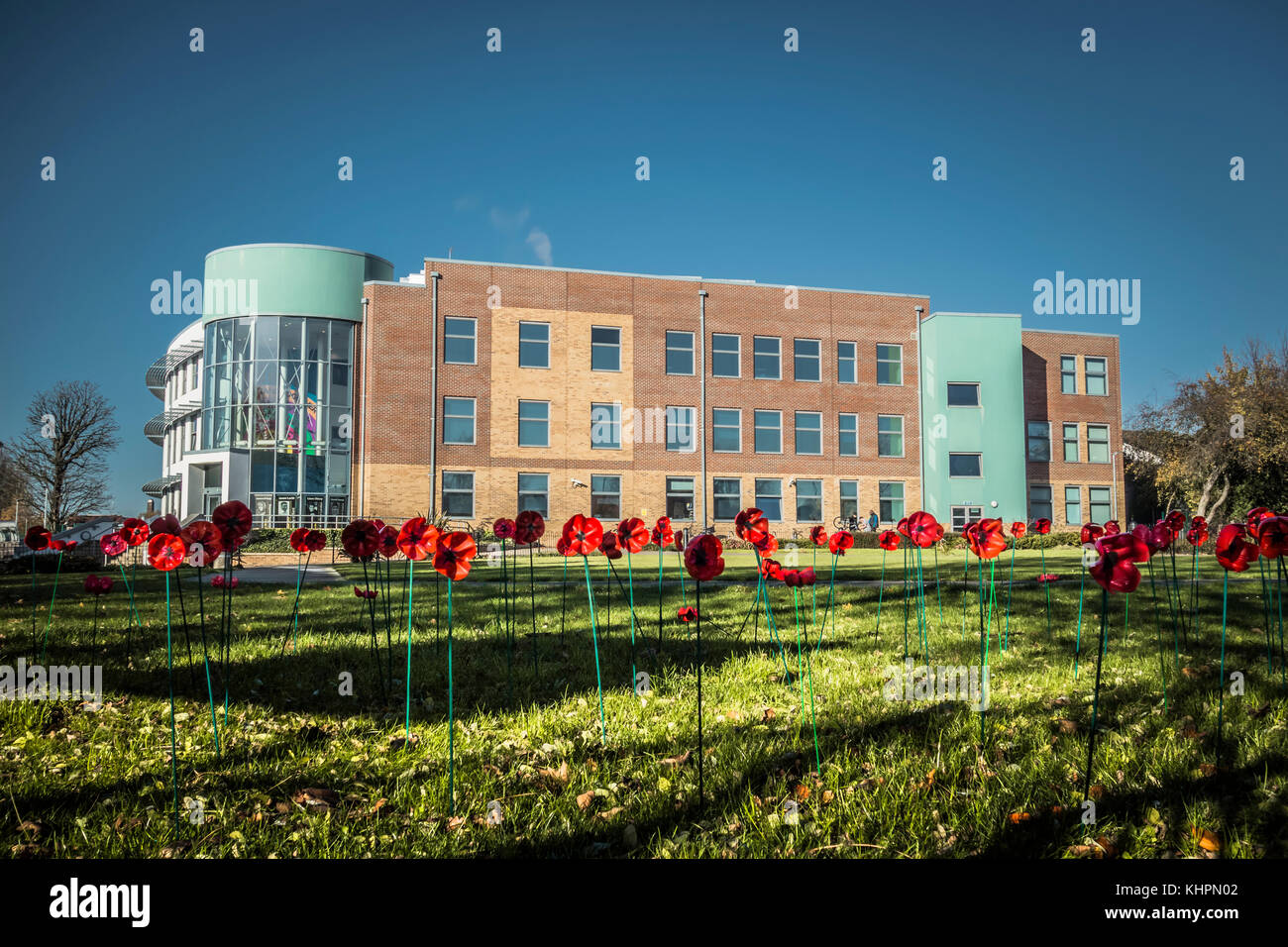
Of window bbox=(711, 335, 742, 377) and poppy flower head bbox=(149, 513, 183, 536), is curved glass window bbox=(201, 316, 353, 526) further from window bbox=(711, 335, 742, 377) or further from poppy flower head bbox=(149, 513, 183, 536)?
poppy flower head bbox=(149, 513, 183, 536)

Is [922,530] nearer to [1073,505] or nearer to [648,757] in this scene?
[648,757]

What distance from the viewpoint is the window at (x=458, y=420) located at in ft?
88.4

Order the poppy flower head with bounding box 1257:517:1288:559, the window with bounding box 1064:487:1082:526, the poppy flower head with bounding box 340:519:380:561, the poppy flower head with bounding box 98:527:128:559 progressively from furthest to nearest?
1. the window with bounding box 1064:487:1082:526
2. the poppy flower head with bounding box 98:527:128:559
3. the poppy flower head with bounding box 340:519:380:561
4. the poppy flower head with bounding box 1257:517:1288:559

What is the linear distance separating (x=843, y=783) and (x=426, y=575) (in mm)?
10343

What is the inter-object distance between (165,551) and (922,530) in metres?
4.43

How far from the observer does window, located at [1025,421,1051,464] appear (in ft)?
106

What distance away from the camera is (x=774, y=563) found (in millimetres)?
4531

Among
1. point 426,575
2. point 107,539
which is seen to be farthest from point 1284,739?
point 426,575

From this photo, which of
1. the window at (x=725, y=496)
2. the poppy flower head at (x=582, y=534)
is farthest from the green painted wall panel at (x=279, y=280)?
the poppy flower head at (x=582, y=534)

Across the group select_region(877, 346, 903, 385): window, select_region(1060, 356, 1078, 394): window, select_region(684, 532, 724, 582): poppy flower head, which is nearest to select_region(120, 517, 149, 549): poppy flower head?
select_region(684, 532, 724, 582): poppy flower head

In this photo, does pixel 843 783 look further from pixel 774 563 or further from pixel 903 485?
pixel 903 485

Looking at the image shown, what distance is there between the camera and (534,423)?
27.7 meters

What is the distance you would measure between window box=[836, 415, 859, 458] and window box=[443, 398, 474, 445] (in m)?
15.0

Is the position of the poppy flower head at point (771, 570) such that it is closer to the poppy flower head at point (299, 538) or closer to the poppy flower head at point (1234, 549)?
the poppy flower head at point (1234, 549)
